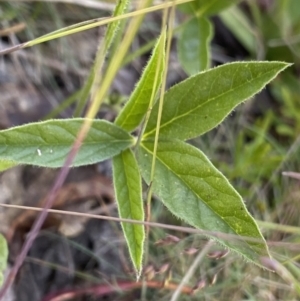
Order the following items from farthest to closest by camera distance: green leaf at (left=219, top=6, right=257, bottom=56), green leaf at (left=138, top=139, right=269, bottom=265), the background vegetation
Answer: green leaf at (left=219, top=6, right=257, bottom=56) < the background vegetation < green leaf at (left=138, top=139, right=269, bottom=265)

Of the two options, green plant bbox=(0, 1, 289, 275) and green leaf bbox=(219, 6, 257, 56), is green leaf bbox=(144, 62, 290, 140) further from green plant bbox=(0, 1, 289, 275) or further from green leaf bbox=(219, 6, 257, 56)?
green leaf bbox=(219, 6, 257, 56)

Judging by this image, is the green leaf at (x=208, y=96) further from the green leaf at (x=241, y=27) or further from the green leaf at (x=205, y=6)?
the green leaf at (x=241, y=27)

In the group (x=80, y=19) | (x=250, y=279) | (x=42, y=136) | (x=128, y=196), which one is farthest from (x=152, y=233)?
(x=80, y=19)

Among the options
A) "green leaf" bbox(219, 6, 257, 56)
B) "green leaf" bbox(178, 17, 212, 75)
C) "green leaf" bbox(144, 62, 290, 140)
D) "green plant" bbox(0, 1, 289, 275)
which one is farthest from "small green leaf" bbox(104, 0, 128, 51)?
"green leaf" bbox(219, 6, 257, 56)

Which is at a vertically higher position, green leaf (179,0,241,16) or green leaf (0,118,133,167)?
green leaf (179,0,241,16)

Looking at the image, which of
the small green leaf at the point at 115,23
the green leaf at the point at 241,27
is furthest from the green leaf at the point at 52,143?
the green leaf at the point at 241,27

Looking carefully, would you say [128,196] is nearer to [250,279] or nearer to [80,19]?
[250,279]

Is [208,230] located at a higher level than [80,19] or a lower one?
lower

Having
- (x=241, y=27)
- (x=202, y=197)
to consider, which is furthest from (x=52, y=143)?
(x=241, y=27)
